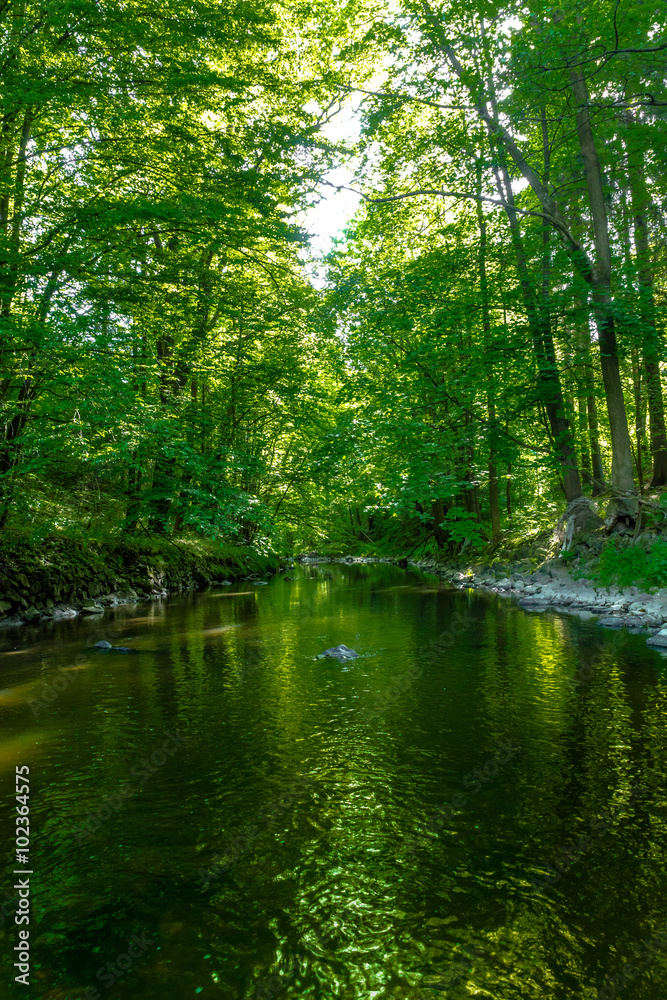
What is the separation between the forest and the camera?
A: 11.5m

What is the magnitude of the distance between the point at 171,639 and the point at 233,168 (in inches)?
458

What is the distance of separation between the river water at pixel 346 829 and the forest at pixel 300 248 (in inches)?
280

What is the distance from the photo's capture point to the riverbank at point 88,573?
48.4 feet

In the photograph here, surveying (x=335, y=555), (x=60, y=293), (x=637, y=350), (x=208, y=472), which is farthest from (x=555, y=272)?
(x=335, y=555)

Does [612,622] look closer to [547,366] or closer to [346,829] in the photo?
[547,366]

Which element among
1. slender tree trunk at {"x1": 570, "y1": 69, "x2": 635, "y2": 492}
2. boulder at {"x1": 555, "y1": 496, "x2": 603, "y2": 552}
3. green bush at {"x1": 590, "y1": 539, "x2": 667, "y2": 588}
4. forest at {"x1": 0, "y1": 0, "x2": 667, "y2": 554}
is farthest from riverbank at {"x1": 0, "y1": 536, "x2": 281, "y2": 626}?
slender tree trunk at {"x1": 570, "y1": 69, "x2": 635, "y2": 492}

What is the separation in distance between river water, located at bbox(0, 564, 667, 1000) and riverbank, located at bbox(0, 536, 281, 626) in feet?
21.5

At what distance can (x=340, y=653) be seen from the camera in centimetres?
997

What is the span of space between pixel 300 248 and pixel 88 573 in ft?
41.2

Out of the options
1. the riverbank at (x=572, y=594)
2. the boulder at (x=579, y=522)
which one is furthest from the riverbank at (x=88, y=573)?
the boulder at (x=579, y=522)

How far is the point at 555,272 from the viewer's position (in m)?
14.6

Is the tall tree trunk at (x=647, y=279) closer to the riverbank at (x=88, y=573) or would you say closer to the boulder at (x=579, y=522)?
the boulder at (x=579, y=522)

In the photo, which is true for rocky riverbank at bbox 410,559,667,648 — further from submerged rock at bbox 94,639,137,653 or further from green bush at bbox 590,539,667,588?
submerged rock at bbox 94,639,137,653

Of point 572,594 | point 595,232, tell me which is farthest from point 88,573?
point 595,232
